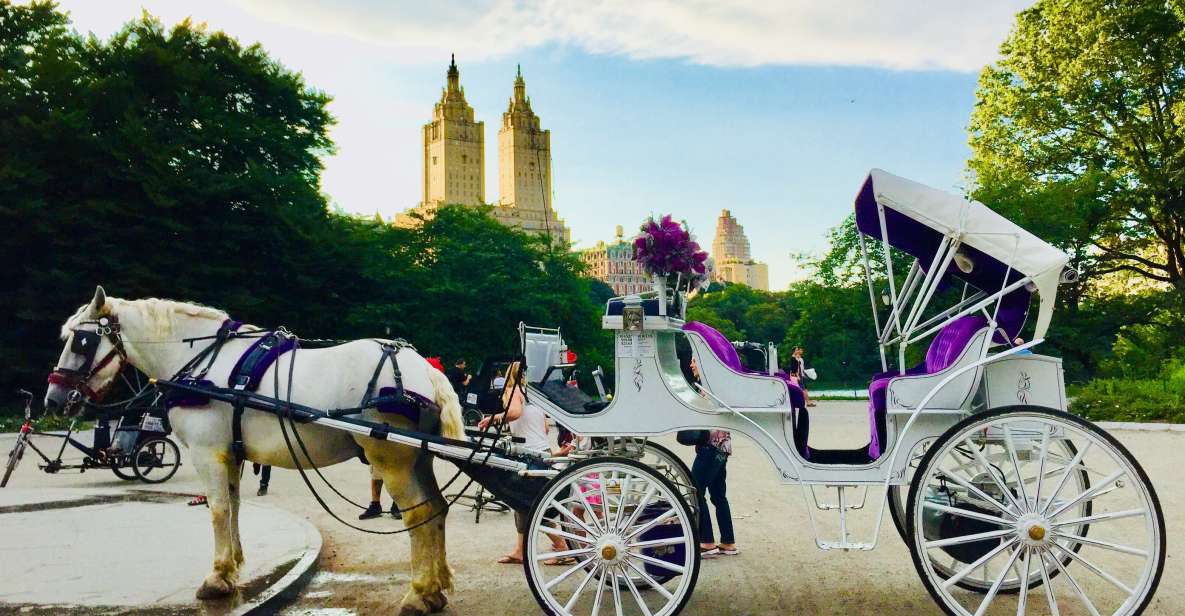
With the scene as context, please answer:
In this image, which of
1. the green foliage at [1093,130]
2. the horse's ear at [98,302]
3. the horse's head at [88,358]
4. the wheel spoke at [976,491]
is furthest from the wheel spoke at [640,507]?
the green foliage at [1093,130]

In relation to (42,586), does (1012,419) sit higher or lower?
higher

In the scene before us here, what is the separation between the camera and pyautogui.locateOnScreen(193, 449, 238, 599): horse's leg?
234 inches

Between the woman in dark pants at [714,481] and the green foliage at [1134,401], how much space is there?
17665mm

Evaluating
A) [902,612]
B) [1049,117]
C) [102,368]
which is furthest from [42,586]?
[1049,117]

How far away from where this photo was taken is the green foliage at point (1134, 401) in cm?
2069

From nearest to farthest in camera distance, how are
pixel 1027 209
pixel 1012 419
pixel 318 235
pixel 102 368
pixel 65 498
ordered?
pixel 1012 419
pixel 102 368
pixel 65 498
pixel 1027 209
pixel 318 235

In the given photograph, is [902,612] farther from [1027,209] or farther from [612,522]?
[1027,209]

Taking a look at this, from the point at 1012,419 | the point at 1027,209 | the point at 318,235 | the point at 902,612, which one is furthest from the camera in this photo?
the point at 318,235

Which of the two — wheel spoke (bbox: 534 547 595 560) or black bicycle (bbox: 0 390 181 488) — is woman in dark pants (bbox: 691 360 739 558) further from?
black bicycle (bbox: 0 390 181 488)

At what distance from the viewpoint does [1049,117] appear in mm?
31969

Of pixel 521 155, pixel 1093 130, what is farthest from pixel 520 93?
pixel 1093 130

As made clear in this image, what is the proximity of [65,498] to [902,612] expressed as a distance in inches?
389

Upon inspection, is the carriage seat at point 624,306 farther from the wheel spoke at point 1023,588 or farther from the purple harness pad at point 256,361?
the wheel spoke at point 1023,588

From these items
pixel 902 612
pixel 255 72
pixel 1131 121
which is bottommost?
pixel 902 612
